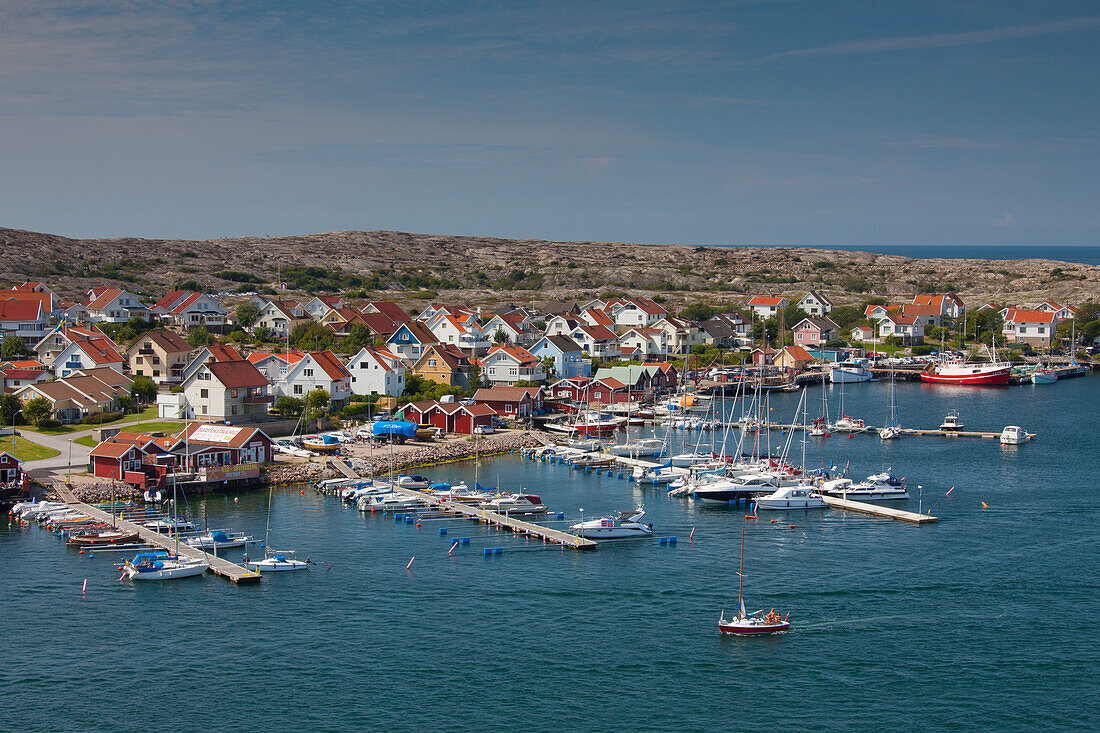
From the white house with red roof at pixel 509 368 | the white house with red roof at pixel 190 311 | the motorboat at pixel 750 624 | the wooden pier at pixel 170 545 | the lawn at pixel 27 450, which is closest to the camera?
the motorboat at pixel 750 624

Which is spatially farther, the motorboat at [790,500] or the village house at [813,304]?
the village house at [813,304]

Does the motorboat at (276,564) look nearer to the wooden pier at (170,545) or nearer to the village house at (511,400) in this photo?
the wooden pier at (170,545)

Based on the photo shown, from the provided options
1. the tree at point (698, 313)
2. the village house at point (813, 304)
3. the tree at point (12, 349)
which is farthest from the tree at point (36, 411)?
the village house at point (813, 304)

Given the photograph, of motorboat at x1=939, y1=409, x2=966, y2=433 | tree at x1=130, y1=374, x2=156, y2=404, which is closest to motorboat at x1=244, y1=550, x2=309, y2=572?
tree at x1=130, y1=374, x2=156, y2=404

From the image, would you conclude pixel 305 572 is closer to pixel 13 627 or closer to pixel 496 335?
pixel 13 627

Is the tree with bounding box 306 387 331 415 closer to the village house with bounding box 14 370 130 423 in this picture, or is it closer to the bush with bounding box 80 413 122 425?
the bush with bounding box 80 413 122 425

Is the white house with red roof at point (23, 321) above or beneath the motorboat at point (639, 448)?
above

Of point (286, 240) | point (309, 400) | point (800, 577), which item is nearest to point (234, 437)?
point (309, 400)
